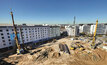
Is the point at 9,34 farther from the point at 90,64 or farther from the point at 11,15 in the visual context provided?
the point at 90,64

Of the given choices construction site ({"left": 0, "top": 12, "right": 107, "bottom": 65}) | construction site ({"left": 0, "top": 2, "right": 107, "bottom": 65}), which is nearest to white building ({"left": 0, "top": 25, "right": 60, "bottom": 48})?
construction site ({"left": 0, "top": 2, "right": 107, "bottom": 65})


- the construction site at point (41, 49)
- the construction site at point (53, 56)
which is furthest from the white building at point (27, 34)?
the construction site at point (53, 56)

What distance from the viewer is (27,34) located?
33.0m

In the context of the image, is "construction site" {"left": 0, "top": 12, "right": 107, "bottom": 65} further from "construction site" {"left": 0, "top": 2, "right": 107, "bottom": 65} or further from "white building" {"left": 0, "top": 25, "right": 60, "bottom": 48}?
"white building" {"left": 0, "top": 25, "right": 60, "bottom": 48}

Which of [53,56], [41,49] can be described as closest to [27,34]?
[41,49]

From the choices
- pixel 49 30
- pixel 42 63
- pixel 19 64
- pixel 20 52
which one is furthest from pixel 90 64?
pixel 49 30

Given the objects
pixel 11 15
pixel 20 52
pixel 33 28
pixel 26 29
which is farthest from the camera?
pixel 33 28

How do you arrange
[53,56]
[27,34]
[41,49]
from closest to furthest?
[53,56] → [41,49] → [27,34]

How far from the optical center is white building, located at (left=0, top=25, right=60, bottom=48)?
82.7 feet

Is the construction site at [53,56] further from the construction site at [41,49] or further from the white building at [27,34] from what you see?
the white building at [27,34]

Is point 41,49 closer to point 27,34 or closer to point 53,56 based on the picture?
point 53,56

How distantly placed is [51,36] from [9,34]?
31.0m

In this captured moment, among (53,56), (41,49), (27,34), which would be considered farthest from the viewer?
(27,34)

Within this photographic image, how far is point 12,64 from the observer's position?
1656cm
